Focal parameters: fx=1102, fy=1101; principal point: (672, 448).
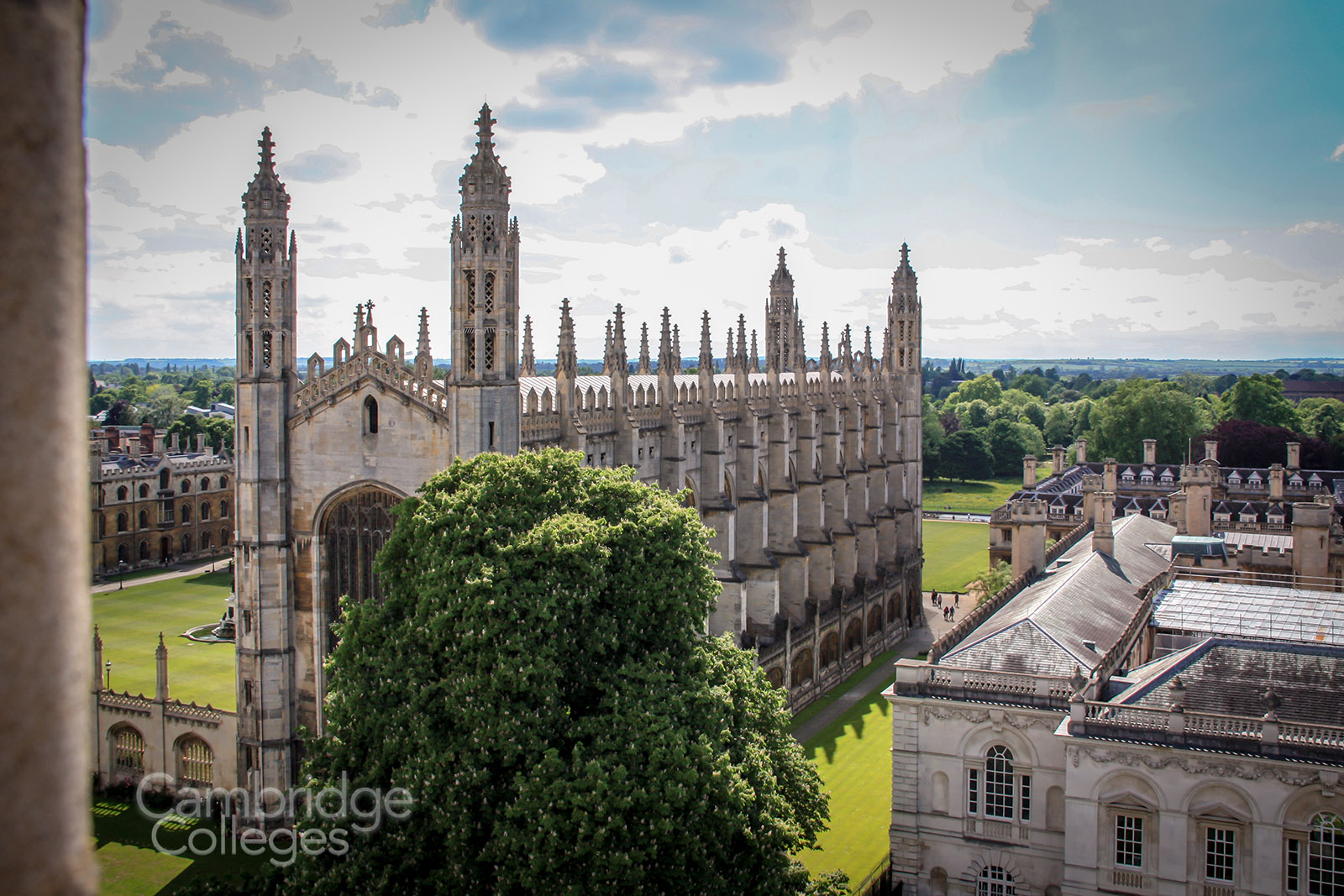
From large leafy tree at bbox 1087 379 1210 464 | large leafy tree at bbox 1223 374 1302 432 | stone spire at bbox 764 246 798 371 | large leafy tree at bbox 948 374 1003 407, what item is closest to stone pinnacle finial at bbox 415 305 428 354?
stone spire at bbox 764 246 798 371

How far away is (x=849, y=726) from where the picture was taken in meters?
41.9

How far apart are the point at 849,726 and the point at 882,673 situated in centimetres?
826

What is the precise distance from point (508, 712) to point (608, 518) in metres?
5.29

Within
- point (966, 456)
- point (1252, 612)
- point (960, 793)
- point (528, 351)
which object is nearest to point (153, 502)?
point (528, 351)

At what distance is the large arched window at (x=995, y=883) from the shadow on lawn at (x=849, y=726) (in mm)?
11389

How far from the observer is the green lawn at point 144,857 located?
28391 mm

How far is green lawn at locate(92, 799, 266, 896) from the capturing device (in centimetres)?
2839

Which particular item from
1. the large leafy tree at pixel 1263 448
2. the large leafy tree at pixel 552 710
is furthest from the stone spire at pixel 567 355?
the large leafy tree at pixel 1263 448

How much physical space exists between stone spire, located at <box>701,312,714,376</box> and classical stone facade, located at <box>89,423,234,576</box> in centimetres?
4767

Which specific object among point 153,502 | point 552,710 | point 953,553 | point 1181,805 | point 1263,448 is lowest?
point 953,553

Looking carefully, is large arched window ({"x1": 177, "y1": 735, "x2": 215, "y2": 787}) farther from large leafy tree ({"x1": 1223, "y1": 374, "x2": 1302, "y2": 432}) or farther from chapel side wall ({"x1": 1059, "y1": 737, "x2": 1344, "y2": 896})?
large leafy tree ({"x1": 1223, "y1": 374, "x2": 1302, "y2": 432})

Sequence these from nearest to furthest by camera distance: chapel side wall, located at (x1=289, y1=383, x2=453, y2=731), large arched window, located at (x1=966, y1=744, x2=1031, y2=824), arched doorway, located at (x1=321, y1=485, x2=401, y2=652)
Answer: large arched window, located at (x1=966, y1=744, x2=1031, y2=824) < chapel side wall, located at (x1=289, y1=383, x2=453, y2=731) < arched doorway, located at (x1=321, y1=485, x2=401, y2=652)

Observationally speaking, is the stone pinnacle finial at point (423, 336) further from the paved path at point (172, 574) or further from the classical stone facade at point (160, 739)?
the paved path at point (172, 574)

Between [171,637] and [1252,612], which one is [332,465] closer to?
[1252,612]
